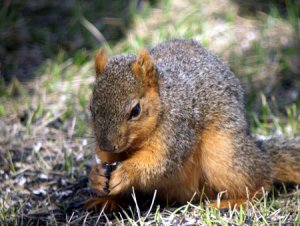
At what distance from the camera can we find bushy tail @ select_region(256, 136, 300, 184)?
4.43 m

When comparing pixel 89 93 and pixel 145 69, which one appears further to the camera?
pixel 89 93

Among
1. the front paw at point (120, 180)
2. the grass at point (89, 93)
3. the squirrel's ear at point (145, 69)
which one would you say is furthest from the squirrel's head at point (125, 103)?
the grass at point (89, 93)

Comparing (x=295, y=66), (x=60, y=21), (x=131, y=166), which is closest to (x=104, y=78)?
(x=131, y=166)

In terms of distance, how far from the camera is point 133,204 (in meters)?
4.29

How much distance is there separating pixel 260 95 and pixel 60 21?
7.91 feet

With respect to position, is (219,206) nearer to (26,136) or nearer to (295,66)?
(26,136)

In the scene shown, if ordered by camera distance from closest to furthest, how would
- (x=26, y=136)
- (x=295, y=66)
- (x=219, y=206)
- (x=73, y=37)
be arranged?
1. (x=219, y=206)
2. (x=26, y=136)
3. (x=295, y=66)
4. (x=73, y=37)

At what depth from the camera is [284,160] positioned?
4457 mm

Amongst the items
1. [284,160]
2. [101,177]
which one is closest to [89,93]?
[101,177]

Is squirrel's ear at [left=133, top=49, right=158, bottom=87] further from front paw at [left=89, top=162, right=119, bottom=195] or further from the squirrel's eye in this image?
front paw at [left=89, top=162, right=119, bottom=195]

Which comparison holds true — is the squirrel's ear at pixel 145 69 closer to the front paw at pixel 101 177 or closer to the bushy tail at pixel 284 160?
the front paw at pixel 101 177

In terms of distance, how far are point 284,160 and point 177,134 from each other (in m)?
0.92

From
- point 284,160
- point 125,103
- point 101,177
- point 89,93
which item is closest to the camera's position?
point 125,103

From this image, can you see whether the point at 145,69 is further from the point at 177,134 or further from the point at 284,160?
the point at 284,160
